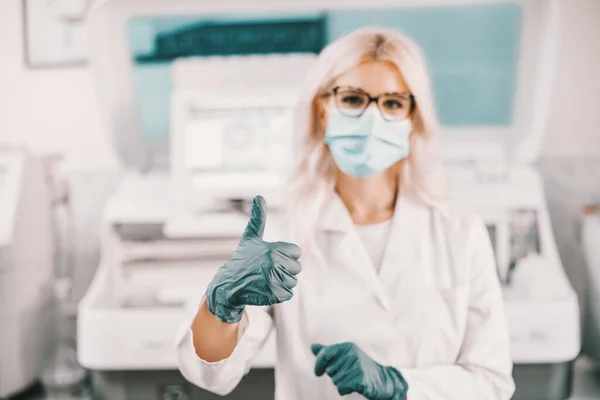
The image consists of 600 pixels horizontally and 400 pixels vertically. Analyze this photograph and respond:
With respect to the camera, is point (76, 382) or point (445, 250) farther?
point (76, 382)

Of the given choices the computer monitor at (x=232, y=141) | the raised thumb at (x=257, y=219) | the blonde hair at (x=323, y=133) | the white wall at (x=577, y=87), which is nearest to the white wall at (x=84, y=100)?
the white wall at (x=577, y=87)

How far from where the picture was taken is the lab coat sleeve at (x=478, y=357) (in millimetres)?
1003

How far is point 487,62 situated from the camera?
1.75 metres

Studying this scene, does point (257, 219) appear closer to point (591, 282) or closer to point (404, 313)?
point (404, 313)

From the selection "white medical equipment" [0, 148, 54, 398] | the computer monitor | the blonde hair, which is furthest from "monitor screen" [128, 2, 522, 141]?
the blonde hair

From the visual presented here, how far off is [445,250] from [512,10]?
3.13 ft

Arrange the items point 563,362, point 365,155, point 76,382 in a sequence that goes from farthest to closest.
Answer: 1. point 76,382
2. point 563,362
3. point 365,155

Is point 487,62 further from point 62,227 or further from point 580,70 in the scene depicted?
point 62,227

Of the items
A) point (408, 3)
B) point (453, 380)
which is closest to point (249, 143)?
point (408, 3)

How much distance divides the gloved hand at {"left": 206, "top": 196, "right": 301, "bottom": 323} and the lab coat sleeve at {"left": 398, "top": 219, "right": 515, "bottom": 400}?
303 millimetres

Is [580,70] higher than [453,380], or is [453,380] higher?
[580,70]

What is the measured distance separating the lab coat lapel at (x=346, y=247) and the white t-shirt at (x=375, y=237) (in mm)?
24

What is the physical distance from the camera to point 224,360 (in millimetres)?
965

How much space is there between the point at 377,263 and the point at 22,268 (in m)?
1.13
